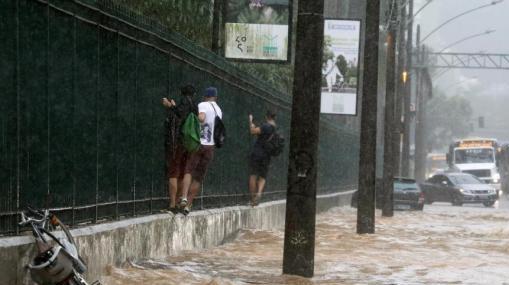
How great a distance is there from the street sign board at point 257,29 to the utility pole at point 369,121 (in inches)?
75.2

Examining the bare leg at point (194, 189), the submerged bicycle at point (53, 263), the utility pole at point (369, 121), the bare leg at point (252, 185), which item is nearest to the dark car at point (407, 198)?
the utility pole at point (369, 121)

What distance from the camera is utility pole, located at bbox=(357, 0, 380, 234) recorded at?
893 inches

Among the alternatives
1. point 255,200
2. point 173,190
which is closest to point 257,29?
point 255,200

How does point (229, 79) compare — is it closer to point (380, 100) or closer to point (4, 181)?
point (4, 181)

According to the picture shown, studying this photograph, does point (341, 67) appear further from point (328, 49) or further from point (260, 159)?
point (260, 159)

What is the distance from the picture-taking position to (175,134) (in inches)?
588

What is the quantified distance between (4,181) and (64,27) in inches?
76.0

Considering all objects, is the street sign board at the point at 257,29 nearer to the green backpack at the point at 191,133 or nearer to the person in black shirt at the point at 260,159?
the person in black shirt at the point at 260,159

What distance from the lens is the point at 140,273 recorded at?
11.8 m

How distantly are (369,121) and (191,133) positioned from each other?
820cm

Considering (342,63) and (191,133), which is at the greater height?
(342,63)

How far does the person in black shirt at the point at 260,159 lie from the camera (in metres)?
21.0

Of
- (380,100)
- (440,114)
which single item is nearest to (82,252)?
(380,100)

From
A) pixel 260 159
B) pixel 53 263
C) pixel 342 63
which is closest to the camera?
pixel 53 263
